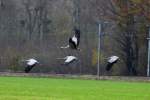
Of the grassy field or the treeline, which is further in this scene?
the treeline

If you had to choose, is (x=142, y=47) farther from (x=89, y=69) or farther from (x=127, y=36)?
(x=89, y=69)

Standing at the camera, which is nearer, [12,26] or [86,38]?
[86,38]

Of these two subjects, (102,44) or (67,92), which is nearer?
(67,92)

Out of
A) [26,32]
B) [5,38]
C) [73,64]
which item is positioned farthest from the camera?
[26,32]

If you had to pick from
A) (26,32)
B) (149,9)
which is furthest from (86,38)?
(26,32)

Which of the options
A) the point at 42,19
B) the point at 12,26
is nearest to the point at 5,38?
the point at 12,26

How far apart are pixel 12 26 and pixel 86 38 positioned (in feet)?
39.9

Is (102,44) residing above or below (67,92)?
above

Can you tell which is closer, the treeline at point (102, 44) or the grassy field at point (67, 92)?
the grassy field at point (67, 92)

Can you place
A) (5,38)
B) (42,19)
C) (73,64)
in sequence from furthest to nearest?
(42,19) → (5,38) → (73,64)

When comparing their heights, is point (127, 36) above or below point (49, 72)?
above

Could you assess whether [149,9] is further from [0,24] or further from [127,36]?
[0,24]

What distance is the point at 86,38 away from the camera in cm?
3653

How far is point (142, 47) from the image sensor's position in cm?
3528
